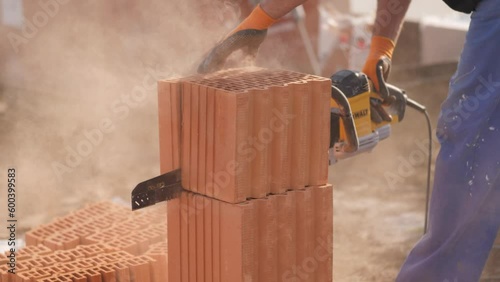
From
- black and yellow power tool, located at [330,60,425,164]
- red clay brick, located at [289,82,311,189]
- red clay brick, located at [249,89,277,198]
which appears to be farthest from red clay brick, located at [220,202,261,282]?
black and yellow power tool, located at [330,60,425,164]

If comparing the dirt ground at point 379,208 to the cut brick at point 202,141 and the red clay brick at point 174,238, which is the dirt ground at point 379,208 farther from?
the cut brick at point 202,141

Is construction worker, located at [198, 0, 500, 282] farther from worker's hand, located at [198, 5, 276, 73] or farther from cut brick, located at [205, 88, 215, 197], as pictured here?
cut brick, located at [205, 88, 215, 197]

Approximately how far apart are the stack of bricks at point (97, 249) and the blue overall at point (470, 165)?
4.80 feet

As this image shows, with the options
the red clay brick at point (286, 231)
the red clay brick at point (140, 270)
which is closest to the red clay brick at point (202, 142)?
the red clay brick at point (286, 231)

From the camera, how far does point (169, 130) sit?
3730 millimetres

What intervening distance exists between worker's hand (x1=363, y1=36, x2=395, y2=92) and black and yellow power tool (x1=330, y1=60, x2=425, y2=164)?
3cm

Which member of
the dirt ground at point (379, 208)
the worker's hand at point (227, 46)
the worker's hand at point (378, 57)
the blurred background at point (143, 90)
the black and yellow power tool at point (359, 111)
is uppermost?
the worker's hand at point (227, 46)

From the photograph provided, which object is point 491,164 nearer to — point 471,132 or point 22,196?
point 471,132

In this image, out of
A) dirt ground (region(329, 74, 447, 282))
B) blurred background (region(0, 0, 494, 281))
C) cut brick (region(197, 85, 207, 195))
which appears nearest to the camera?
cut brick (region(197, 85, 207, 195))

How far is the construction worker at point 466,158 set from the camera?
154 inches

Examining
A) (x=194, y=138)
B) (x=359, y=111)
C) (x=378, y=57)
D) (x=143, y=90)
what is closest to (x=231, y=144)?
(x=194, y=138)

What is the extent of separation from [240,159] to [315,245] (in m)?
0.66

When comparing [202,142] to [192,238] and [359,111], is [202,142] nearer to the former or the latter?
[192,238]

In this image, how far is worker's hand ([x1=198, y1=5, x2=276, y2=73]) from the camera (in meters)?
4.05
